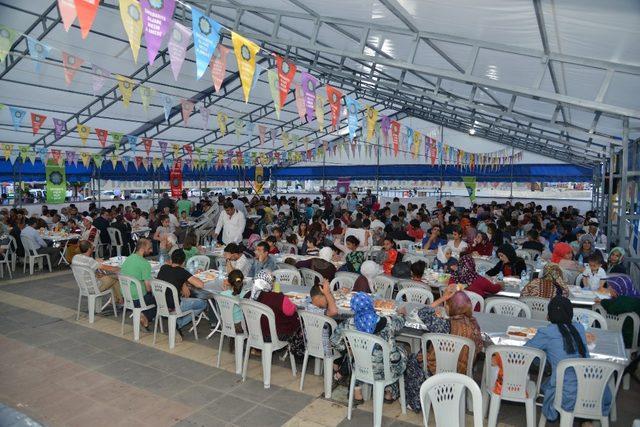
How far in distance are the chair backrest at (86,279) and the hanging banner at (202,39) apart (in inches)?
126

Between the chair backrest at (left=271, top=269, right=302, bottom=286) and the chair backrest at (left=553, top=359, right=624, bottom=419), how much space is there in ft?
11.7

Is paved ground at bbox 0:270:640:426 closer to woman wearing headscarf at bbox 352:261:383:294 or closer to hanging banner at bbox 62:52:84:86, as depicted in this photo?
woman wearing headscarf at bbox 352:261:383:294

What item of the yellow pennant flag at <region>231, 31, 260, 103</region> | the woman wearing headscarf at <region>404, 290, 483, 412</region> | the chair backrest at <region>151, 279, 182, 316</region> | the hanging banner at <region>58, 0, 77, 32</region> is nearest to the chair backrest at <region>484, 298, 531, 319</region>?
the woman wearing headscarf at <region>404, 290, 483, 412</region>

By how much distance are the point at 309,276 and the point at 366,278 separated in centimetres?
124

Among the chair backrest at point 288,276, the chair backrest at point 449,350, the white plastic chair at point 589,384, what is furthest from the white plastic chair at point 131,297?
the white plastic chair at point 589,384

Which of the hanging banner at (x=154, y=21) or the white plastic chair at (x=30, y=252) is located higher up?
the hanging banner at (x=154, y=21)

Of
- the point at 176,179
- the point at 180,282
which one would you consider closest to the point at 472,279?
the point at 180,282

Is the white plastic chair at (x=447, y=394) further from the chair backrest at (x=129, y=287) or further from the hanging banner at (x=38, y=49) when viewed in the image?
the hanging banner at (x=38, y=49)

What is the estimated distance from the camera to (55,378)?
454 cm

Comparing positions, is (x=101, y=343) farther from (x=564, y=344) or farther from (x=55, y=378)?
(x=564, y=344)

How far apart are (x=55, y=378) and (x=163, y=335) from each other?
4.57 ft

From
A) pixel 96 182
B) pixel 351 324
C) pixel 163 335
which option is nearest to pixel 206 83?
pixel 96 182

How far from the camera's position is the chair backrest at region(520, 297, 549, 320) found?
4.66m

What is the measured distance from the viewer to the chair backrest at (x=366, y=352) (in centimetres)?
351
